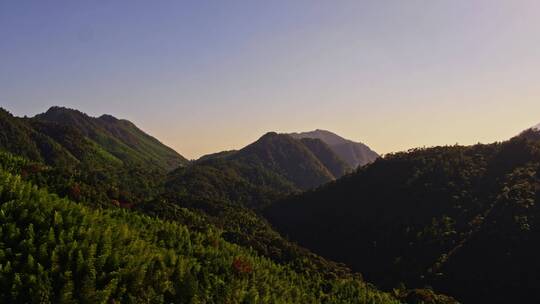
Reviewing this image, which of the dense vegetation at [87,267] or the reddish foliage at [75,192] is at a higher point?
the reddish foliage at [75,192]

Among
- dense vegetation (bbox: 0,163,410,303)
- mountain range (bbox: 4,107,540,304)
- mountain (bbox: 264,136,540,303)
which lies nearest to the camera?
dense vegetation (bbox: 0,163,410,303)

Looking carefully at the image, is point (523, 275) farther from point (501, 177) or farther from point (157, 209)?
point (157, 209)

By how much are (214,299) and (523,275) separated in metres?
97.7

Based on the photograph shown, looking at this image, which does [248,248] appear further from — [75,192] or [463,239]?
[463,239]

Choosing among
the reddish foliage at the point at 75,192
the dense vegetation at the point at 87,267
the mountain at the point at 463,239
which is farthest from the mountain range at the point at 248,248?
the mountain at the point at 463,239

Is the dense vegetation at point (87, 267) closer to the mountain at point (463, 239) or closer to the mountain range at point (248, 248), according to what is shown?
the mountain range at point (248, 248)

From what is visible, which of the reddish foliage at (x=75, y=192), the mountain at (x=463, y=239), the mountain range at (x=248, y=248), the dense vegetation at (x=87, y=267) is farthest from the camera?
the mountain at (x=463, y=239)

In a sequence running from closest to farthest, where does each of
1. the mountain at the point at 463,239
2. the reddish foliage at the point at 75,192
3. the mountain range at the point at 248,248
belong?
the mountain range at the point at 248,248, the reddish foliage at the point at 75,192, the mountain at the point at 463,239

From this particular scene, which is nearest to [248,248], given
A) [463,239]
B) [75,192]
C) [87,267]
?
[75,192]

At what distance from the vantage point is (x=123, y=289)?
52469mm

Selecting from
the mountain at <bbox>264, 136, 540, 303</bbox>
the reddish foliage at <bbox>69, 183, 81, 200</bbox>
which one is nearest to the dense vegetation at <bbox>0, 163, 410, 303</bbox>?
the reddish foliage at <bbox>69, 183, 81, 200</bbox>

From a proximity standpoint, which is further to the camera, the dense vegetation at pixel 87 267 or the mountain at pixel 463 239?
the mountain at pixel 463 239

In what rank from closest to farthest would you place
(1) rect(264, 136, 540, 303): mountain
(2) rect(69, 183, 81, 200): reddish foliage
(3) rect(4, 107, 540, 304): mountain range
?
(3) rect(4, 107, 540, 304): mountain range < (2) rect(69, 183, 81, 200): reddish foliage < (1) rect(264, 136, 540, 303): mountain

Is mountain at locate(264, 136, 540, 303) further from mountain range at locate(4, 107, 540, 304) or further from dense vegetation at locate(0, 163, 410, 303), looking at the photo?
dense vegetation at locate(0, 163, 410, 303)
